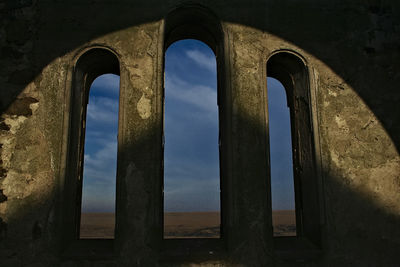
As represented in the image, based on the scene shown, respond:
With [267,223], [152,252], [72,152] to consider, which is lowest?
[152,252]

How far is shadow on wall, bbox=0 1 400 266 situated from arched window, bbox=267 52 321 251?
18 centimetres

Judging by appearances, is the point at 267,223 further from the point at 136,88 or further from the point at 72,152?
the point at 72,152

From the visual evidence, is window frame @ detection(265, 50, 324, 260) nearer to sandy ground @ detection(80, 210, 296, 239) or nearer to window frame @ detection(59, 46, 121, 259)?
window frame @ detection(59, 46, 121, 259)

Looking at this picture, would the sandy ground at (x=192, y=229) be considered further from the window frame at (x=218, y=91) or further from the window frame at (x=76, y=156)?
the window frame at (x=76, y=156)

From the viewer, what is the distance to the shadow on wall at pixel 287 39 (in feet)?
11.5

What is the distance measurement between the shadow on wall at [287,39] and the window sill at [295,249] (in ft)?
0.64

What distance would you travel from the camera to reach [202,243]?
3.79 m

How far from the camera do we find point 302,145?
421 centimetres

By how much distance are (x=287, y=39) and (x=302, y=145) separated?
4.47 ft

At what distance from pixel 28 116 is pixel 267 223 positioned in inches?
117

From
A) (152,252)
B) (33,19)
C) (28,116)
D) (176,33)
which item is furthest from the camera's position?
(176,33)

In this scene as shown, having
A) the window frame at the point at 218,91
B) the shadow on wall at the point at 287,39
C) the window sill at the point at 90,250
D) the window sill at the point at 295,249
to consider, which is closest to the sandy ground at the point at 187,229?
the window sill at the point at 90,250

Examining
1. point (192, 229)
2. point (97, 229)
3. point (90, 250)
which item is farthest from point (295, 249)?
point (97, 229)

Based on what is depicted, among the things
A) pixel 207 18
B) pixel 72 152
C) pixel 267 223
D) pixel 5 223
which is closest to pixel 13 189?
pixel 5 223
